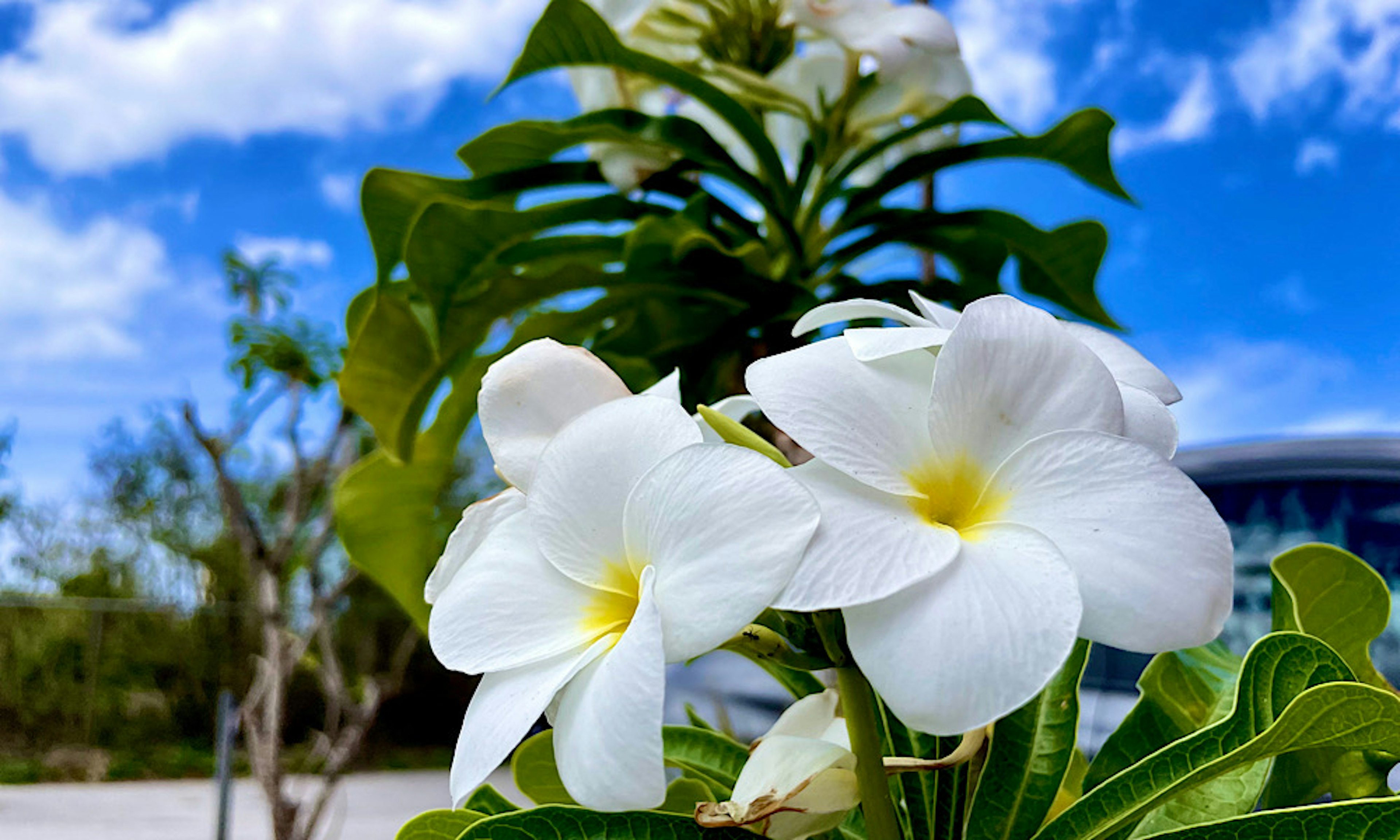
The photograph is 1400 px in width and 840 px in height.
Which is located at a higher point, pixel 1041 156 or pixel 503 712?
pixel 1041 156

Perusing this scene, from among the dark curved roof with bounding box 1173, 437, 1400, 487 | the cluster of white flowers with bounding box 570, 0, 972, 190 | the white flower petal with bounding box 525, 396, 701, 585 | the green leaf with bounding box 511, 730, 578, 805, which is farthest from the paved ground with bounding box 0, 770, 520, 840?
the white flower petal with bounding box 525, 396, 701, 585

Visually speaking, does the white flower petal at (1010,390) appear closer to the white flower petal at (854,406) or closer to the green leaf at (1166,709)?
the white flower petal at (854,406)

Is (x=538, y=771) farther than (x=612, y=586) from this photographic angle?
Yes

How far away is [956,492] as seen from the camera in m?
0.27

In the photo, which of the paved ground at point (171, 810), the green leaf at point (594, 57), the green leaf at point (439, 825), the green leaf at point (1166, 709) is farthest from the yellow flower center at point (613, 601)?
the paved ground at point (171, 810)

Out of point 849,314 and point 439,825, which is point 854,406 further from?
point 439,825

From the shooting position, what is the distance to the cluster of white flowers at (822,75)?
0.73 m

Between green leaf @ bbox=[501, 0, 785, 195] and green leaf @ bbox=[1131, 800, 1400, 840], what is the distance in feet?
1.87

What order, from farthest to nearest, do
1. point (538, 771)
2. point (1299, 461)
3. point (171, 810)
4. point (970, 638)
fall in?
point (171, 810), point (1299, 461), point (538, 771), point (970, 638)

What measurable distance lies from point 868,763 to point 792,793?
0.02 m

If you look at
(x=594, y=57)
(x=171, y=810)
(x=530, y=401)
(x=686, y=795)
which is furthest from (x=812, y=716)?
(x=171, y=810)

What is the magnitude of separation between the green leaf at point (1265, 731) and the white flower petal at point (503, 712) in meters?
0.17

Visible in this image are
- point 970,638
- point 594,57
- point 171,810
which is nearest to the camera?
point 970,638

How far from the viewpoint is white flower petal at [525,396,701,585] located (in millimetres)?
268
